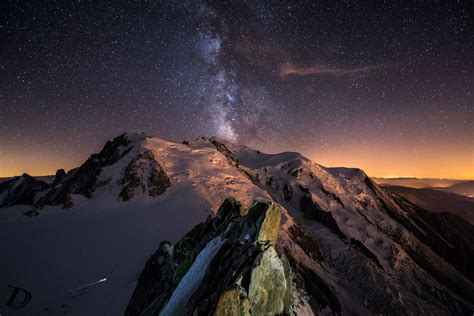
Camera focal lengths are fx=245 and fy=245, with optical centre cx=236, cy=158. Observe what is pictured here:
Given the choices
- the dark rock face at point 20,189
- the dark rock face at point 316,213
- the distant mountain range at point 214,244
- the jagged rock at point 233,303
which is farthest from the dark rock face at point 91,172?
the dark rock face at point 316,213

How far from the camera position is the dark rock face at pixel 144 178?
4669 cm

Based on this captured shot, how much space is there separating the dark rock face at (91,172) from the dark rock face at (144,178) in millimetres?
6204

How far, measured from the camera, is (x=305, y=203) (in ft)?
271

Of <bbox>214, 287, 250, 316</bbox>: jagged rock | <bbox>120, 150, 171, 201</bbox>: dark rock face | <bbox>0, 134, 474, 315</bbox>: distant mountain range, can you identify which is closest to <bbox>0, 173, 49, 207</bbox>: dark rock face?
<bbox>0, 134, 474, 315</bbox>: distant mountain range

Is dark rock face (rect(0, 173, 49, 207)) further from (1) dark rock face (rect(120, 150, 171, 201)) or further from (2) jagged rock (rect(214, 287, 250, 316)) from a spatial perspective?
(2) jagged rock (rect(214, 287, 250, 316))

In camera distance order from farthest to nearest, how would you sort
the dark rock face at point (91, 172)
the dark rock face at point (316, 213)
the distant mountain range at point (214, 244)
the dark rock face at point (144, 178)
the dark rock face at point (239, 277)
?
1. the dark rock face at point (316, 213)
2. the dark rock face at point (91, 172)
3. the dark rock face at point (144, 178)
4. the distant mountain range at point (214, 244)
5. the dark rock face at point (239, 277)

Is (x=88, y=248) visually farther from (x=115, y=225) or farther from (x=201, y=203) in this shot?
(x=201, y=203)

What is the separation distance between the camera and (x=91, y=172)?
53.9 m

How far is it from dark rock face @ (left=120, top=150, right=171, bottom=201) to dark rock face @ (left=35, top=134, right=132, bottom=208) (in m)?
6.20

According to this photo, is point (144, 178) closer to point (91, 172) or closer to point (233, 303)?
point (91, 172)

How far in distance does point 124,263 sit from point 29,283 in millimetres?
9334

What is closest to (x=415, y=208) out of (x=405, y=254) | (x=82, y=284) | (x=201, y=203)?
(x=405, y=254)

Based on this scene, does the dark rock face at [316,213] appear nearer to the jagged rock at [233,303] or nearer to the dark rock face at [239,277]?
the dark rock face at [239,277]

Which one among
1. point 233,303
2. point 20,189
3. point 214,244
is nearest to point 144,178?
point 214,244
